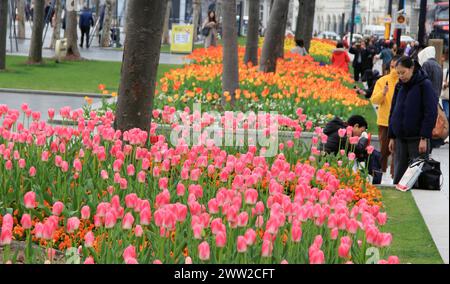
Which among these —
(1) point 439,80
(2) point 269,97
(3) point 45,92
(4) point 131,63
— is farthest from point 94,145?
(3) point 45,92

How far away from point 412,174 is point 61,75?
1770 centimetres

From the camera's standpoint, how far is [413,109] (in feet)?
37.8

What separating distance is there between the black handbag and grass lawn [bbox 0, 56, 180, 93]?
12596 mm

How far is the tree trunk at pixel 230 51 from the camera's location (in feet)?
58.3

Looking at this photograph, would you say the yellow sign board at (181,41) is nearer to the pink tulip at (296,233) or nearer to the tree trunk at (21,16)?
the tree trunk at (21,16)

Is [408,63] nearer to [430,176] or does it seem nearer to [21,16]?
[430,176]

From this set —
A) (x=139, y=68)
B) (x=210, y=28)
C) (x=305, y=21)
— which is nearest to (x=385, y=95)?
(x=139, y=68)

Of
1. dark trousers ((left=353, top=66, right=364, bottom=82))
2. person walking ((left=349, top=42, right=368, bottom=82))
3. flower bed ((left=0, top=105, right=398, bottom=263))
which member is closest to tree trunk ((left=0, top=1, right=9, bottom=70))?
person walking ((left=349, top=42, right=368, bottom=82))

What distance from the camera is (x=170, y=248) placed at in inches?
255

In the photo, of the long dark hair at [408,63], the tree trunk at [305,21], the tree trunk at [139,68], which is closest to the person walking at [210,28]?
the tree trunk at [305,21]

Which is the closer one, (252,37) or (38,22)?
(252,37)

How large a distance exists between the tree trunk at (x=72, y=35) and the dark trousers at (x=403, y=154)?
22577 millimetres

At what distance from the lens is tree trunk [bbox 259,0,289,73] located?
22.5m
